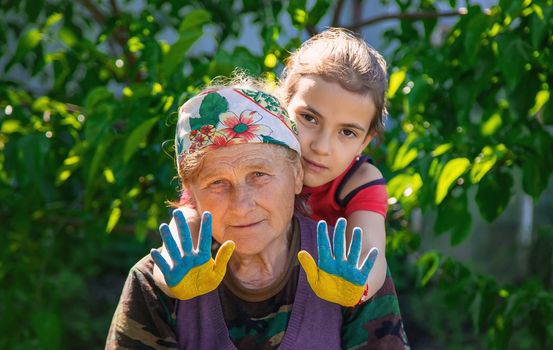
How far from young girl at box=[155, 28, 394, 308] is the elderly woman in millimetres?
198

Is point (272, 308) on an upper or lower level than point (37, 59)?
lower

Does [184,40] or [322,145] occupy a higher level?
[184,40]

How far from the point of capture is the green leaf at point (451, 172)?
2.67 metres

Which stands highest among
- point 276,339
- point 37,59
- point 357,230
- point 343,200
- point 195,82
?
point 37,59

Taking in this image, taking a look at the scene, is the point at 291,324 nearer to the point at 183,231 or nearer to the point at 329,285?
the point at 329,285

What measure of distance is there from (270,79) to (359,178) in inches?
16.7

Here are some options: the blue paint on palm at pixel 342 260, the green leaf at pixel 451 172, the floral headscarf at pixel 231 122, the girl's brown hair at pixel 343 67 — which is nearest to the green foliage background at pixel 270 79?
the green leaf at pixel 451 172

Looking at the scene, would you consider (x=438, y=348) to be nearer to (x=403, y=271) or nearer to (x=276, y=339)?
(x=403, y=271)

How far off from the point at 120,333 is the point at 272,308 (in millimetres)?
348

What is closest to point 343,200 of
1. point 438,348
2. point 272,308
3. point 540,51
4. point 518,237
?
point 272,308

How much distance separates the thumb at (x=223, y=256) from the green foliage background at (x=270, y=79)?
2.42ft

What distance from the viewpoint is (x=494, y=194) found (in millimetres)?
2975

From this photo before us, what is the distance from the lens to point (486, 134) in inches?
122

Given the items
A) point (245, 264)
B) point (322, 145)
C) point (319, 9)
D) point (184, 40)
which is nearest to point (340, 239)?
point (245, 264)
